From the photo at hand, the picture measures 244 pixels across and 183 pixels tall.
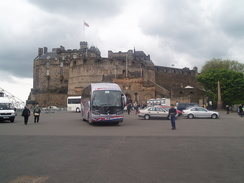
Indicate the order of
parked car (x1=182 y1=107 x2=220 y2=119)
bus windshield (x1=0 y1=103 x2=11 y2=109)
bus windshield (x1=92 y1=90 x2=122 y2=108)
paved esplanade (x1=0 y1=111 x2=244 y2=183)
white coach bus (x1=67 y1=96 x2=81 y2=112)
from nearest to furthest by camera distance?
paved esplanade (x1=0 y1=111 x2=244 y2=183) < bus windshield (x1=92 y1=90 x2=122 y2=108) < bus windshield (x1=0 y1=103 x2=11 y2=109) < parked car (x1=182 y1=107 x2=220 y2=119) < white coach bus (x1=67 y1=96 x2=81 y2=112)

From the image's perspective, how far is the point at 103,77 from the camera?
57.5m

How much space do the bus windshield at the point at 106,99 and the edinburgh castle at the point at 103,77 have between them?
1199 inches

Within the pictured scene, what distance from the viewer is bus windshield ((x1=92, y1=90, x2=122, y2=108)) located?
1541cm

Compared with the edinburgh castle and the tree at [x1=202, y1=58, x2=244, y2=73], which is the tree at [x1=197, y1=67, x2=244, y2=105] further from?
the tree at [x1=202, y1=58, x2=244, y2=73]

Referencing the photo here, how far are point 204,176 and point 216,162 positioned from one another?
1.24 metres

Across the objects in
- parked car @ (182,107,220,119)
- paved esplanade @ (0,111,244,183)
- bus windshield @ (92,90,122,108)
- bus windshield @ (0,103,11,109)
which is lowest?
paved esplanade @ (0,111,244,183)

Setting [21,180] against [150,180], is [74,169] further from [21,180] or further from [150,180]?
[150,180]

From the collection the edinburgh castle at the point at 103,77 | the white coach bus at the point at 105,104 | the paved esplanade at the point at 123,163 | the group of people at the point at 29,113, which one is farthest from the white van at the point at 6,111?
the edinburgh castle at the point at 103,77

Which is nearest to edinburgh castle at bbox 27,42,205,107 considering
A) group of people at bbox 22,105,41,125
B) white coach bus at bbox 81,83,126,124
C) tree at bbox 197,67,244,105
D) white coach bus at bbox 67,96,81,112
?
tree at bbox 197,67,244,105

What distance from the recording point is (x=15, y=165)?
5449 millimetres

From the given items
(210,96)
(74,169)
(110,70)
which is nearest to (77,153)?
(74,169)

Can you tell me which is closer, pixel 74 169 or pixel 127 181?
pixel 127 181

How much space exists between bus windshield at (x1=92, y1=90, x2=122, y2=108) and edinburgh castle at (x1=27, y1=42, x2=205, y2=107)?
3046cm

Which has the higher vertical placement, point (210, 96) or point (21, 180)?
point (210, 96)
